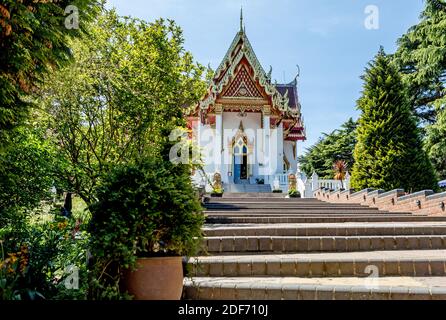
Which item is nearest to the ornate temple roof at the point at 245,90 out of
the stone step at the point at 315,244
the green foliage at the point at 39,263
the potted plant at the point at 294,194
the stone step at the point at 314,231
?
the potted plant at the point at 294,194

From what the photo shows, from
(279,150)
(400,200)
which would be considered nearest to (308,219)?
(400,200)

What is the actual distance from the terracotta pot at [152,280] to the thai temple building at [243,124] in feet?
55.3

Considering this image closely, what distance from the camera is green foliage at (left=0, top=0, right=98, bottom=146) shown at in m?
3.83

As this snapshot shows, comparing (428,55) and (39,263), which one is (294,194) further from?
(39,263)

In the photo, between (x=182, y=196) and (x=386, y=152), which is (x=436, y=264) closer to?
(x=182, y=196)

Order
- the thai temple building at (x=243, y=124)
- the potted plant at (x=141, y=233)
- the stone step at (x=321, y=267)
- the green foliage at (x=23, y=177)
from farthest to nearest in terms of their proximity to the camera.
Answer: the thai temple building at (x=243, y=124)
the green foliage at (x=23, y=177)
the stone step at (x=321, y=267)
the potted plant at (x=141, y=233)

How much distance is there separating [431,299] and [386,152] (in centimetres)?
1184

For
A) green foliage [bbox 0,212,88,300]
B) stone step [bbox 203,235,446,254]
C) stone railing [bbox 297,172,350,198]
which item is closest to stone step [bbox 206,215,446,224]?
stone step [bbox 203,235,446,254]

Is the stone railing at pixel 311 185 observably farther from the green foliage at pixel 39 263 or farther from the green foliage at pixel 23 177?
the green foliage at pixel 39 263

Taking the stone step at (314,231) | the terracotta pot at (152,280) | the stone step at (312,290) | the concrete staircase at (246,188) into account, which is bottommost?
the stone step at (312,290)

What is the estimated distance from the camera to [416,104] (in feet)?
83.4

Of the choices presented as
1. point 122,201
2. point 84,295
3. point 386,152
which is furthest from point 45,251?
point 386,152

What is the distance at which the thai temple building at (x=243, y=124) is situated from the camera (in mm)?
21016

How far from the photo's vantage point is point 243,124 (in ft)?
72.8
